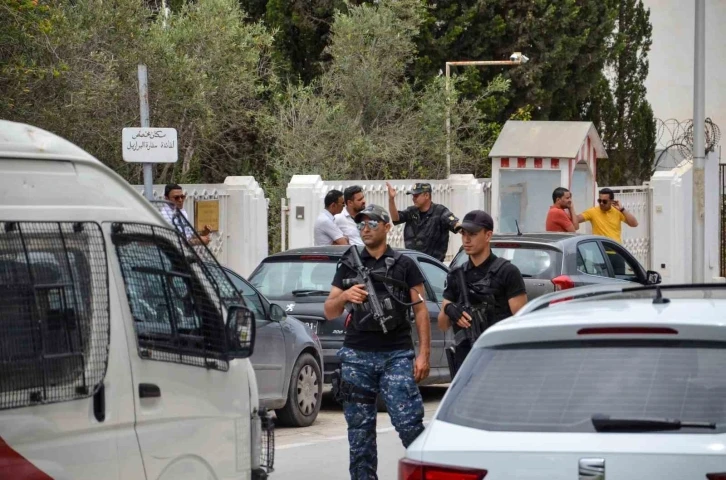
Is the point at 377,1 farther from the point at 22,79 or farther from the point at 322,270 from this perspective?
the point at 322,270

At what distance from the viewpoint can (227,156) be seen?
28188mm

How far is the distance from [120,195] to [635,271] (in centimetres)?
956

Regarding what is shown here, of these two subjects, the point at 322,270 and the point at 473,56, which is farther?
the point at 473,56

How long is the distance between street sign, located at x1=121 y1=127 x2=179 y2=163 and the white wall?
34.7m

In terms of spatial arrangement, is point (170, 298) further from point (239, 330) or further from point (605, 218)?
point (605, 218)

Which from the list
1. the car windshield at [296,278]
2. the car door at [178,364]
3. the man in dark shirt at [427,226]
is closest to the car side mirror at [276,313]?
the car windshield at [296,278]

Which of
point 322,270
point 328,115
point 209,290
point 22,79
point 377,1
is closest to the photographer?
point 209,290

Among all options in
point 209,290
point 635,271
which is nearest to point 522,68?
point 635,271

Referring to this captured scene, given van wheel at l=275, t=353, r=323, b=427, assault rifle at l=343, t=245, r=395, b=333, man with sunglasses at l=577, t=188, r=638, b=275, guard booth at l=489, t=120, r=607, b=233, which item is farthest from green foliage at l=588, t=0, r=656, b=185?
assault rifle at l=343, t=245, r=395, b=333

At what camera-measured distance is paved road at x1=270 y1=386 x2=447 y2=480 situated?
29.9 feet

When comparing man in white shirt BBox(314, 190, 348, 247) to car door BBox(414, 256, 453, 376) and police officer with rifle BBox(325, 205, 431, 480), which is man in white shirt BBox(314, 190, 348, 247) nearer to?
car door BBox(414, 256, 453, 376)

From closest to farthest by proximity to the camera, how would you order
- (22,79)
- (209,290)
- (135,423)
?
(135,423)
(209,290)
(22,79)

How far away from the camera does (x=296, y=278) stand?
11992mm

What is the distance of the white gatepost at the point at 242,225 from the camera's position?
1847 cm
